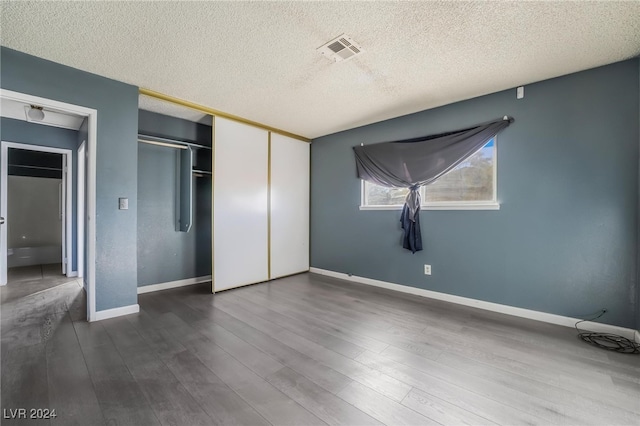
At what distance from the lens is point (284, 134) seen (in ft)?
14.4

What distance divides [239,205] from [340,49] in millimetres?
2474

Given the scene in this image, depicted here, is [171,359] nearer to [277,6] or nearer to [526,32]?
[277,6]

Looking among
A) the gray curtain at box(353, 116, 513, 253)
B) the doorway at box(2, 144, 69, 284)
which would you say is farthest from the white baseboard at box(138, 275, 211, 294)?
the gray curtain at box(353, 116, 513, 253)

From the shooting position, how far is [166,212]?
3709 mm

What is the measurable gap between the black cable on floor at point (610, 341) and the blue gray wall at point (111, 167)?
4.41 m

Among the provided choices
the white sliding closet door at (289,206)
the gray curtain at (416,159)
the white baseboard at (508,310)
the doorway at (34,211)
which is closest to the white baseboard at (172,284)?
the white sliding closet door at (289,206)

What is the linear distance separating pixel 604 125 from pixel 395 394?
9.89 feet

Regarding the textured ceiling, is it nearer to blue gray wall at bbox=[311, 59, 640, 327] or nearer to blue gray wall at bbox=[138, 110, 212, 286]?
blue gray wall at bbox=[311, 59, 640, 327]

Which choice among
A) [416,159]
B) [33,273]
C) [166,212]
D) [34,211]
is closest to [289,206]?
[166,212]

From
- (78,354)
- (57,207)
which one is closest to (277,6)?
(78,354)

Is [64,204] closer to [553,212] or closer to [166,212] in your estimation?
[166,212]

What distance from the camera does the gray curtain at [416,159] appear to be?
9.84ft

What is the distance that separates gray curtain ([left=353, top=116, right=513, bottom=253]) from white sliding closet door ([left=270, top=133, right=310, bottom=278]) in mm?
1198

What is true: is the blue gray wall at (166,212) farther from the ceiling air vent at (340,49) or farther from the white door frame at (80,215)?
the ceiling air vent at (340,49)
